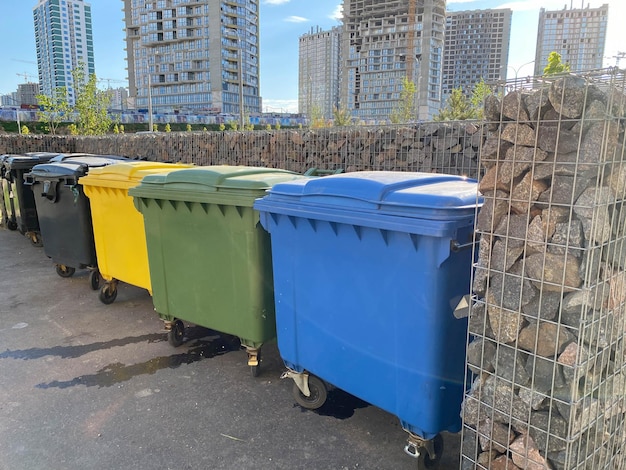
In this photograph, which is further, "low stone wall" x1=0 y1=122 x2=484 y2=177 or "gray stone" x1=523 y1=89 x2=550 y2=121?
"low stone wall" x1=0 y1=122 x2=484 y2=177

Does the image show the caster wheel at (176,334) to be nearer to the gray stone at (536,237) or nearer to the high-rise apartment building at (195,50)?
the gray stone at (536,237)

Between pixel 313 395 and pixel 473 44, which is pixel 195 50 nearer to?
pixel 473 44

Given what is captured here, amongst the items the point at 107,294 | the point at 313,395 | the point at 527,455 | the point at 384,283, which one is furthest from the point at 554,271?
the point at 107,294

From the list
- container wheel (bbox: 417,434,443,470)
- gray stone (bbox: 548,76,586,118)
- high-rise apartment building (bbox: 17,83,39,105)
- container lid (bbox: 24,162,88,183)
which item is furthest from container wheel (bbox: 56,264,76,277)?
high-rise apartment building (bbox: 17,83,39,105)

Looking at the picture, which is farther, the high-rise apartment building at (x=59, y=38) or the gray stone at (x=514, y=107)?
the high-rise apartment building at (x=59, y=38)

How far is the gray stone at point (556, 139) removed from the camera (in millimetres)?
1690

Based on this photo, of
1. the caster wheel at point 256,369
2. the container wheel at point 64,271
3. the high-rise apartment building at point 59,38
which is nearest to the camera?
the caster wheel at point 256,369

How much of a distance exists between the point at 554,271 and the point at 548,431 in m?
0.64

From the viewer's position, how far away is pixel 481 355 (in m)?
2.02

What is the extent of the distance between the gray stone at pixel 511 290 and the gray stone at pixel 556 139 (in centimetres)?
50

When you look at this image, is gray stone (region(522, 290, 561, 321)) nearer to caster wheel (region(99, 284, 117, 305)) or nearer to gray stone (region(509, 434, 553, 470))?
gray stone (region(509, 434, 553, 470))

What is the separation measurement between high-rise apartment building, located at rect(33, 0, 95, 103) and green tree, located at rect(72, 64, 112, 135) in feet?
360

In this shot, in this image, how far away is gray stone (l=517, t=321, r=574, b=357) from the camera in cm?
176

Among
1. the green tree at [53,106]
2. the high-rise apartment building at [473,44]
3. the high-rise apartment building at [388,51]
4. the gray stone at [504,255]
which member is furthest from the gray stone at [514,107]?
the high-rise apartment building at [473,44]
